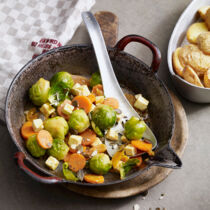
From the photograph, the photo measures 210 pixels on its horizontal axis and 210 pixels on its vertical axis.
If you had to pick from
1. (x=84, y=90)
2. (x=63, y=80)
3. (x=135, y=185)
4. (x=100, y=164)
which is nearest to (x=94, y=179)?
(x=100, y=164)

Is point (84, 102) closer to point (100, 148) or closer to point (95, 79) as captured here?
point (95, 79)

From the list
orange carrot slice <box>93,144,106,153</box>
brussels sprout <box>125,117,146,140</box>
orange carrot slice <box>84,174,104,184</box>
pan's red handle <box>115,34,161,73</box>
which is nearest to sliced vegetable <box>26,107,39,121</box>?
orange carrot slice <box>93,144,106,153</box>

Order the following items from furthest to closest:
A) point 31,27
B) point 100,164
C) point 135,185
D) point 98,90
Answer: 1. point 31,27
2. point 98,90
3. point 135,185
4. point 100,164

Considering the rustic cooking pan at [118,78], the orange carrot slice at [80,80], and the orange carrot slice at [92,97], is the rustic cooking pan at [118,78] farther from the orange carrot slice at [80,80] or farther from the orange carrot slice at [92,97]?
the orange carrot slice at [92,97]

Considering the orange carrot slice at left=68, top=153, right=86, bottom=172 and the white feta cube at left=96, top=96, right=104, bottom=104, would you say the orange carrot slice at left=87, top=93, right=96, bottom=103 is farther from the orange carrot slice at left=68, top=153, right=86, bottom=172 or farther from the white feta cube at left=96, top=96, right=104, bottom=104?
the orange carrot slice at left=68, top=153, right=86, bottom=172

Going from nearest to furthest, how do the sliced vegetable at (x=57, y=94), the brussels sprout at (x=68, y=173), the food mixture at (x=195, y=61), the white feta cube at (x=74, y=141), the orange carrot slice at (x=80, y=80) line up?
the brussels sprout at (x=68, y=173)
the white feta cube at (x=74, y=141)
the sliced vegetable at (x=57, y=94)
the food mixture at (x=195, y=61)
the orange carrot slice at (x=80, y=80)

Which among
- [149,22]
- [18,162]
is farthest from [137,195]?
[149,22]

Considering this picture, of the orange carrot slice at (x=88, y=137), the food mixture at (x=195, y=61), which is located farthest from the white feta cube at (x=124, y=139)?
the food mixture at (x=195, y=61)

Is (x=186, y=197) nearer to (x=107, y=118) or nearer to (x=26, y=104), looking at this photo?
(x=107, y=118)
